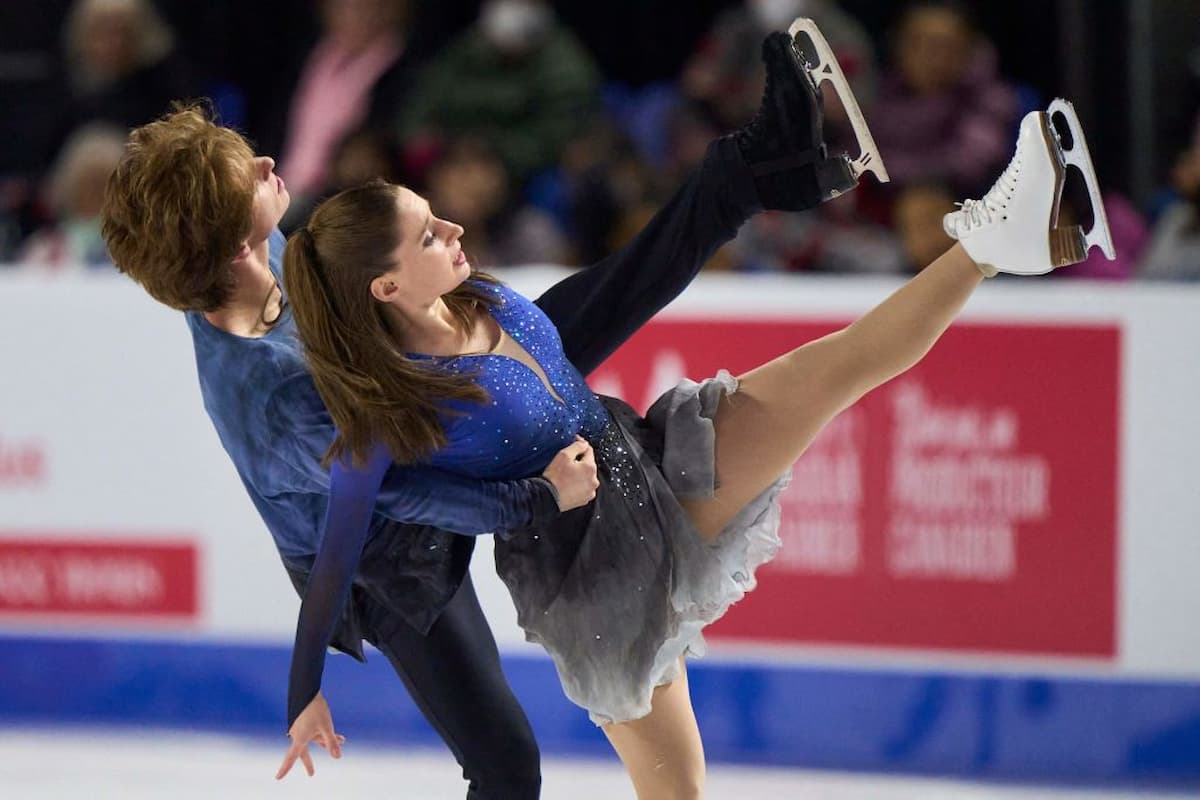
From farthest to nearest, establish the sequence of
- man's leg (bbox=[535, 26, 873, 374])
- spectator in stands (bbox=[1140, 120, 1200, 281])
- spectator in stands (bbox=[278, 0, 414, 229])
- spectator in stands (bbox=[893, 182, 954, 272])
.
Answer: spectator in stands (bbox=[278, 0, 414, 229]) → spectator in stands (bbox=[893, 182, 954, 272]) → spectator in stands (bbox=[1140, 120, 1200, 281]) → man's leg (bbox=[535, 26, 873, 374])

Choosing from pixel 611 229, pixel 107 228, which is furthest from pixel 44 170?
pixel 107 228

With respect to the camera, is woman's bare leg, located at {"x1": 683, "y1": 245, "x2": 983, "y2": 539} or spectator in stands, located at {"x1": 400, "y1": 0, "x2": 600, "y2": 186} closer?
woman's bare leg, located at {"x1": 683, "y1": 245, "x2": 983, "y2": 539}

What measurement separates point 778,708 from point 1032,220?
181cm

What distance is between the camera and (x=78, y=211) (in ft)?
15.6

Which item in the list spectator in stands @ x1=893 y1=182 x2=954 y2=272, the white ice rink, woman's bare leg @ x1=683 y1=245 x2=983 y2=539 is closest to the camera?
woman's bare leg @ x1=683 y1=245 x2=983 y2=539

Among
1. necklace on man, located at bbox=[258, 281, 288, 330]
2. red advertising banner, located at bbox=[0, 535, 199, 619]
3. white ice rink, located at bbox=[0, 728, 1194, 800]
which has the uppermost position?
necklace on man, located at bbox=[258, 281, 288, 330]

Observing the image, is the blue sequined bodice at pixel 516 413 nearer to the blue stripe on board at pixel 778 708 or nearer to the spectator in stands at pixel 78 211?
the blue stripe on board at pixel 778 708

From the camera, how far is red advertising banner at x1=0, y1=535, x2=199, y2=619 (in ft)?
13.4

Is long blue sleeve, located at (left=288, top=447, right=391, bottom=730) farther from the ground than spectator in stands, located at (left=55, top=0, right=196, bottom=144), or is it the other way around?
spectator in stands, located at (left=55, top=0, right=196, bottom=144)

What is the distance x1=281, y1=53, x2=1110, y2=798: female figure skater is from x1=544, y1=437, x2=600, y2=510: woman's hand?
71 mm

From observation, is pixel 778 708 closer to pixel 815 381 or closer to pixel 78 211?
pixel 815 381

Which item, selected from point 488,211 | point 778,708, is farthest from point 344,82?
point 778,708

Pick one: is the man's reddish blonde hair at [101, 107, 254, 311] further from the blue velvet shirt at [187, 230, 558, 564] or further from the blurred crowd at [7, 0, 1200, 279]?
the blurred crowd at [7, 0, 1200, 279]

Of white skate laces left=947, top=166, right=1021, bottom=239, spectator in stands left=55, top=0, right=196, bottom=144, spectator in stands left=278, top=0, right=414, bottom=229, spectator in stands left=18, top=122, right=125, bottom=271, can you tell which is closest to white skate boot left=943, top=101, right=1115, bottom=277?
white skate laces left=947, top=166, right=1021, bottom=239
